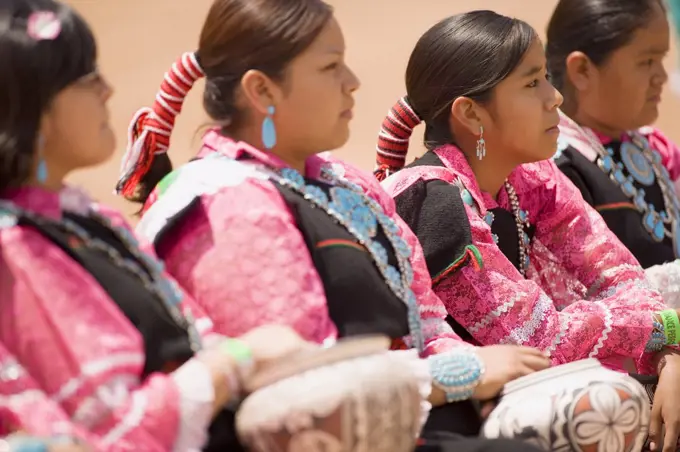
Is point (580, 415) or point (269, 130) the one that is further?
point (269, 130)

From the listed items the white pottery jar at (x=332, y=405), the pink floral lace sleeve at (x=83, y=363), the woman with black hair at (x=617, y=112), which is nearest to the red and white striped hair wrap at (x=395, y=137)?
the woman with black hair at (x=617, y=112)

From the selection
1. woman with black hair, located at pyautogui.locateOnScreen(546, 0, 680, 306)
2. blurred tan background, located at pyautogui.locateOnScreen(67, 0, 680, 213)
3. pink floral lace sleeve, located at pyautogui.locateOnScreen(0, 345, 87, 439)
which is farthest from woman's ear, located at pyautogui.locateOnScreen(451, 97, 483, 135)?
blurred tan background, located at pyautogui.locateOnScreen(67, 0, 680, 213)

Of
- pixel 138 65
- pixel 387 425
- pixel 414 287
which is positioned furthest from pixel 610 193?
Result: pixel 138 65

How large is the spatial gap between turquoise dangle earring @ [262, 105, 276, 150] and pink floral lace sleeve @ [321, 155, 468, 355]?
0.91 ft

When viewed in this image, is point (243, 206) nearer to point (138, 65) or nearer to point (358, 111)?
point (358, 111)

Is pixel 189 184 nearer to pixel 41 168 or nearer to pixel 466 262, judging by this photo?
pixel 41 168

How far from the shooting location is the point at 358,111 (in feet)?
22.8

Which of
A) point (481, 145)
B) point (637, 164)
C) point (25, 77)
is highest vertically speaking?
point (25, 77)

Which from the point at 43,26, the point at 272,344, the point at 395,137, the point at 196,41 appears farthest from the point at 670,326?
the point at 196,41

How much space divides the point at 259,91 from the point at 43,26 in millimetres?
662

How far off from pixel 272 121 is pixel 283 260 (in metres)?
0.44

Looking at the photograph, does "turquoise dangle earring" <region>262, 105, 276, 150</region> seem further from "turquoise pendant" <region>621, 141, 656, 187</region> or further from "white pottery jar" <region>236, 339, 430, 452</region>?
"turquoise pendant" <region>621, 141, 656, 187</region>

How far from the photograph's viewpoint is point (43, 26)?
217 centimetres

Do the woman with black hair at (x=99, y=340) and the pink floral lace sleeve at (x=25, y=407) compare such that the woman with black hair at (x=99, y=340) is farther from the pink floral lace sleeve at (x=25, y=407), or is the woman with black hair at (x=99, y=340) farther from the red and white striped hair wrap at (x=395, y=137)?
the red and white striped hair wrap at (x=395, y=137)
